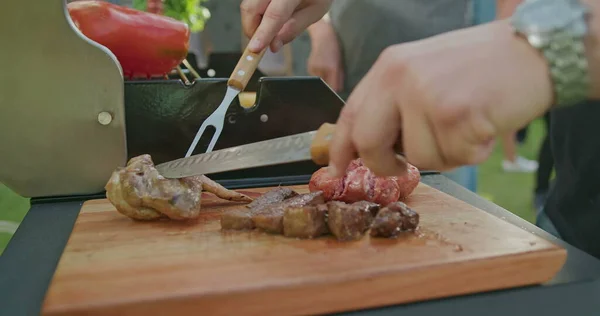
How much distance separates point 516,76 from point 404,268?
33cm

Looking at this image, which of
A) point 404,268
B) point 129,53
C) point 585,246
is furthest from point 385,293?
point 129,53

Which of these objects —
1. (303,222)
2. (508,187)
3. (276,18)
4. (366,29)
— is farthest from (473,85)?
(508,187)

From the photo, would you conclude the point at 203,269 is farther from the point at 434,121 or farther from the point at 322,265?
the point at 434,121

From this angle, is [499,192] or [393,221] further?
[499,192]

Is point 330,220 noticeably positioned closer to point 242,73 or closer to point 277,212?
point 277,212

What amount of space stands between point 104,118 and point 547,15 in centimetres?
96

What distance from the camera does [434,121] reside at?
722 millimetres

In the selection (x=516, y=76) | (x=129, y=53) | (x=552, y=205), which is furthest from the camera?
(x=129, y=53)

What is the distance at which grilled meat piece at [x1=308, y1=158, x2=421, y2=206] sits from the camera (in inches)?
47.5

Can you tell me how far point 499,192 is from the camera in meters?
4.36

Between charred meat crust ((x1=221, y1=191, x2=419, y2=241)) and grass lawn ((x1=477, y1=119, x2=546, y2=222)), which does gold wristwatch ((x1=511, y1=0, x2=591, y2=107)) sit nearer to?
charred meat crust ((x1=221, y1=191, x2=419, y2=241))

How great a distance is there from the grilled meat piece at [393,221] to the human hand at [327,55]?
4.95 ft

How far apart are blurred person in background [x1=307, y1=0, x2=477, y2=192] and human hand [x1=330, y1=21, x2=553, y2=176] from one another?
1721 mm

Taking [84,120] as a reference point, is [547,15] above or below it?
above
